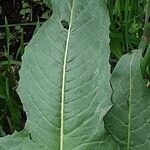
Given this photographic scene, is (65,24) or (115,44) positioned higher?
(65,24)

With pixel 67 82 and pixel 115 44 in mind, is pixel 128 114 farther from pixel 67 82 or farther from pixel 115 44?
pixel 115 44

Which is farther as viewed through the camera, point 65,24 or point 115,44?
point 115,44

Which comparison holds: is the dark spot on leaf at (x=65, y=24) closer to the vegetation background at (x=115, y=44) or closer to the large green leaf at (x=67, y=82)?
the large green leaf at (x=67, y=82)

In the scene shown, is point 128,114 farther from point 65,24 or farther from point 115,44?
point 115,44

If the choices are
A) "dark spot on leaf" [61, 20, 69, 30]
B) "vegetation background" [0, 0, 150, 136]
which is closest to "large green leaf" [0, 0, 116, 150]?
"dark spot on leaf" [61, 20, 69, 30]

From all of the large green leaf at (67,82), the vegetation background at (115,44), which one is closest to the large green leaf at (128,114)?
the large green leaf at (67,82)

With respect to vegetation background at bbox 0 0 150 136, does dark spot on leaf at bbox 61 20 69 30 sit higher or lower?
higher

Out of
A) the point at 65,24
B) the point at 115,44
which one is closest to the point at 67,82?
the point at 65,24

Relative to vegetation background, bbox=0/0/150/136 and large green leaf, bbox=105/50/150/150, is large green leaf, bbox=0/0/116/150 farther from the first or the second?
vegetation background, bbox=0/0/150/136
